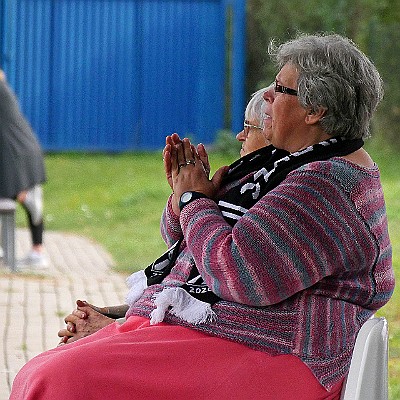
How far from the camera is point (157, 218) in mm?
11797

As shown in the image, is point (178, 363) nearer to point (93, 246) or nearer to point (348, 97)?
point (348, 97)

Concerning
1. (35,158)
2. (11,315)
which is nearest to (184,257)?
(11,315)

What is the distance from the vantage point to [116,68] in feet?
55.6

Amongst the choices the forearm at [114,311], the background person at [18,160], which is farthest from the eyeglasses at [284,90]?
the background person at [18,160]

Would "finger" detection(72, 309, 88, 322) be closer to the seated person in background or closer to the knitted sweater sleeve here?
Answer: the seated person in background

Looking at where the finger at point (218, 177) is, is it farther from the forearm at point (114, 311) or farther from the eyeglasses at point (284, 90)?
the forearm at point (114, 311)

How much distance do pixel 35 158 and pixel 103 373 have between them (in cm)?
633

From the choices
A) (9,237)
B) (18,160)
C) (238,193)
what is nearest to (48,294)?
(9,237)

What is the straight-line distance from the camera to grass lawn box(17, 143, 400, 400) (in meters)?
9.86

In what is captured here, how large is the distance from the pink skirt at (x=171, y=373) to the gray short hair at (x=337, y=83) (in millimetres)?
674

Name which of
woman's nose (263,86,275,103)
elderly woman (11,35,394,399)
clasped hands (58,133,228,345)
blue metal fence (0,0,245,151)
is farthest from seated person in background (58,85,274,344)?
blue metal fence (0,0,245,151)

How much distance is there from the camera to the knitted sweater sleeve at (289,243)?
277cm

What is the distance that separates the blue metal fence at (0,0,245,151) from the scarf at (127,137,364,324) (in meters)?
13.9

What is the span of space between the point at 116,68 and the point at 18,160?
329 inches
